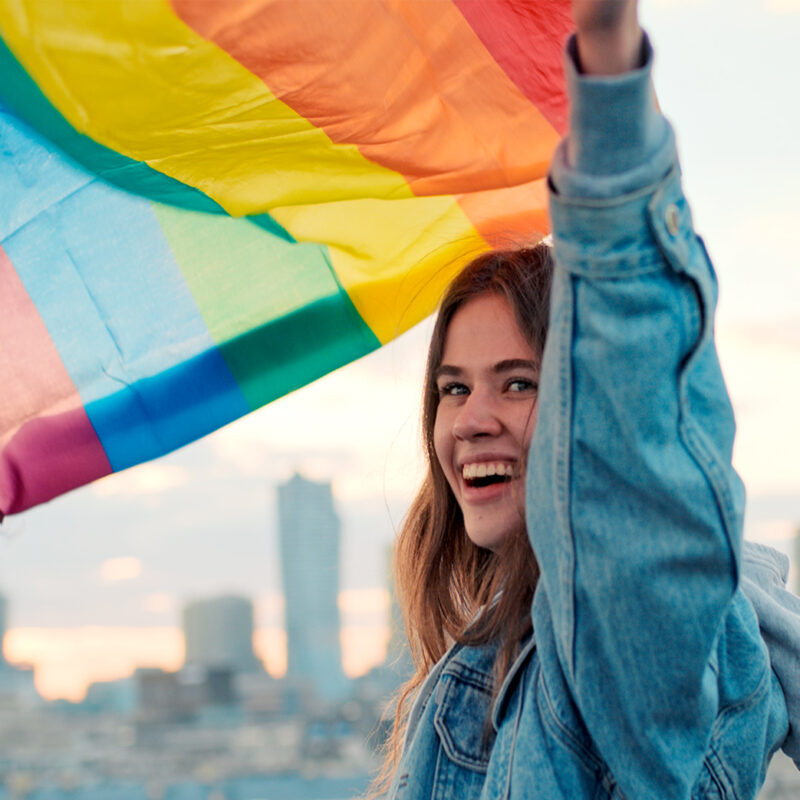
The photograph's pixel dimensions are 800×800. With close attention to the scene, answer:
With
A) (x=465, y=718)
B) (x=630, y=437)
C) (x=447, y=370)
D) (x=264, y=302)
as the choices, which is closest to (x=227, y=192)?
(x=264, y=302)

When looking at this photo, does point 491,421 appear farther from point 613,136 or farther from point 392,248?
point 613,136

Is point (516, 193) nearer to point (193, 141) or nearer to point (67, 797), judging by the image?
point (193, 141)

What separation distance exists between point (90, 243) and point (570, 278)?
1100 mm

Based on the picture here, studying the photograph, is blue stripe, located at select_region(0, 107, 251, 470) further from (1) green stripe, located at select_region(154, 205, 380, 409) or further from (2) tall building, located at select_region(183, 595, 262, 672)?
(2) tall building, located at select_region(183, 595, 262, 672)

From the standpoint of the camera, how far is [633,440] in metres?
0.84

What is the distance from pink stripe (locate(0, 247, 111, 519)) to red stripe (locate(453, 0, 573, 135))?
88cm

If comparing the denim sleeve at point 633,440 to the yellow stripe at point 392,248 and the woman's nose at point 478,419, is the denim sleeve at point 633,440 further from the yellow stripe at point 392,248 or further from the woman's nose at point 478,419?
the yellow stripe at point 392,248

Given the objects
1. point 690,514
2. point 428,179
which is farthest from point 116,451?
point 690,514

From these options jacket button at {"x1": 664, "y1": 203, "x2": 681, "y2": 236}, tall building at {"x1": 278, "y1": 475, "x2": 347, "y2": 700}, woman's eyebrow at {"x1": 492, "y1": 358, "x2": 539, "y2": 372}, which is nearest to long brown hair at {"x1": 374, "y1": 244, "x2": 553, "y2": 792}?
woman's eyebrow at {"x1": 492, "y1": 358, "x2": 539, "y2": 372}

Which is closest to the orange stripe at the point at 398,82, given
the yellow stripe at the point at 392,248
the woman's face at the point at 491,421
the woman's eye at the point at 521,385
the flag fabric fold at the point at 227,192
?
the flag fabric fold at the point at 227,192

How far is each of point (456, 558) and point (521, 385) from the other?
1.45ft

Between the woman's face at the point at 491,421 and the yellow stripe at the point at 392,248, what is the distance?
0.91 ft

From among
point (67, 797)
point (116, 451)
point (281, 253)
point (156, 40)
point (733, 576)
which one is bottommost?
point (67, 797)

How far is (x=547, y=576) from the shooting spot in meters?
0.93
